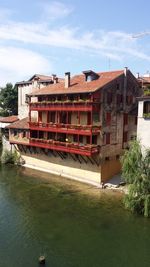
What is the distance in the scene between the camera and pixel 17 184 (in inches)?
1526

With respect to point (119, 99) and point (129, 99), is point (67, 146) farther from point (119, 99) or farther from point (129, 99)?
point (129, 99)

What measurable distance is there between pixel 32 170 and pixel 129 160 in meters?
22.1

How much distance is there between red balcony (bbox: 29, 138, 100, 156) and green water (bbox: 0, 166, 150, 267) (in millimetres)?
5033

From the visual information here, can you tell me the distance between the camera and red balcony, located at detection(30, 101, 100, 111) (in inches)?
1486

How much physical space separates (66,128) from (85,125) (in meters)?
3.64

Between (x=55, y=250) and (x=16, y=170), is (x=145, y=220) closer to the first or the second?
(x=55, y=250)

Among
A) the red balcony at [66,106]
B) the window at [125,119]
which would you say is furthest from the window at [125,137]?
the red balcony at [66,106]

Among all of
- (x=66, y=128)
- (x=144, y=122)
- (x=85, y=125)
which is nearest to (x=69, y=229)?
(x=144, y=122)

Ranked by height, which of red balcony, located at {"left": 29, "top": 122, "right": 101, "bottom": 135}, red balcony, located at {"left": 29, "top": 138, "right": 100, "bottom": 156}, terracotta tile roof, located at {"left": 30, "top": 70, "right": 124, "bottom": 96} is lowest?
red balcony, located at {"left": 29, "top": 138, "right": 100, "bottom": 156}

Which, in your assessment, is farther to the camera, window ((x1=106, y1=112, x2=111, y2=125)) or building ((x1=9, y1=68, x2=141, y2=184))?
window ((x1=106, y1=112, x2=111, y2=125))

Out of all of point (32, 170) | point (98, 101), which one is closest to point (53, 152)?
point (32, 170)

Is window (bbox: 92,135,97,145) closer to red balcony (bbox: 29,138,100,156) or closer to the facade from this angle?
red balcony (bbox: 29,138,100,156)

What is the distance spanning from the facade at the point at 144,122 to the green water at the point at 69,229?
7497 millimetres

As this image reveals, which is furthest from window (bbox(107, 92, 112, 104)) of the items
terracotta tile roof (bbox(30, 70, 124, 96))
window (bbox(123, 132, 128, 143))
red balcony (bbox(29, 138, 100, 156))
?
red balcony (bbox(29, 138, 100, 156))
